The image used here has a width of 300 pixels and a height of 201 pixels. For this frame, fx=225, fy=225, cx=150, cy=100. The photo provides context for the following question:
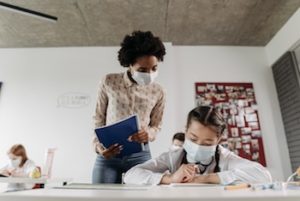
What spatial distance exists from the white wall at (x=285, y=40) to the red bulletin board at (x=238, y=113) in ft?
1.77

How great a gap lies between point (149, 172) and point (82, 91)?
233 centimetres

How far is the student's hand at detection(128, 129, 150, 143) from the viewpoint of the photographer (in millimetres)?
1222

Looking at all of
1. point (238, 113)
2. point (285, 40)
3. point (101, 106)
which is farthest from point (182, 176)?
point (285, 40)

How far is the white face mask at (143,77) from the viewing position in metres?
1.37

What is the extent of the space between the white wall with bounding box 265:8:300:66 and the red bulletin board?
1.77 feet

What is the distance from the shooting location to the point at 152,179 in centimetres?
93

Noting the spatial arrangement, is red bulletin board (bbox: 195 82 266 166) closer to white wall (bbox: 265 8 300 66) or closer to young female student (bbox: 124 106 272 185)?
white wall (bbox: 265 8 300 66)

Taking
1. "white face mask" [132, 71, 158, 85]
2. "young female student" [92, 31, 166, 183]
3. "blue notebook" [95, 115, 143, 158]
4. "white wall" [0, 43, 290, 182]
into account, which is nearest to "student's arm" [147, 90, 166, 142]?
"young female student" [92, 31, 166, 183]

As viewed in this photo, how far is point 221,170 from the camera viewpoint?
1.11 m

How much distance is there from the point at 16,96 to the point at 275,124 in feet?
11.6

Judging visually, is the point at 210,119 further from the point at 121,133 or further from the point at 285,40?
the point at 285,40

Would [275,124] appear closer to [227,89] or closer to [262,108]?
[262,108]

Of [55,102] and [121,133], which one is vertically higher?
[55,102]

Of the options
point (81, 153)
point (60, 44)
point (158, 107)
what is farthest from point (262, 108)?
point (60, 44)
